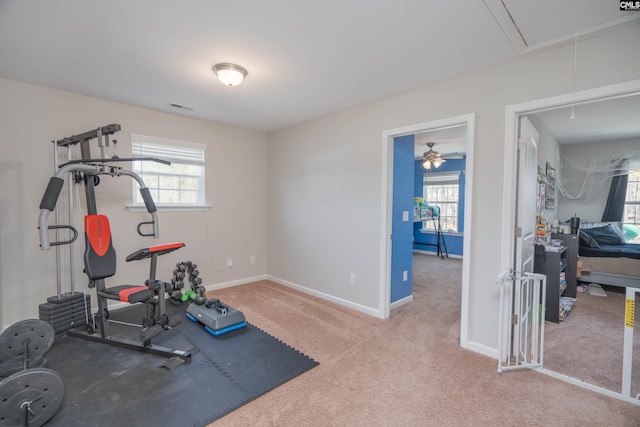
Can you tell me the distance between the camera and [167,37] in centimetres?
203

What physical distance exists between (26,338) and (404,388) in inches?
111

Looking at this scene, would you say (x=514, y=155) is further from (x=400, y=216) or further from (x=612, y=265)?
(x=612, y=265)

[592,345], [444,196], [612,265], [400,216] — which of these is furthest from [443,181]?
[592,345]

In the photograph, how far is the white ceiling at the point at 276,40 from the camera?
1.72 m

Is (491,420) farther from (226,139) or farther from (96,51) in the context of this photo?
(226,139)

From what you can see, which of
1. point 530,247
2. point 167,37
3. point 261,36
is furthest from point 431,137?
point 167,37

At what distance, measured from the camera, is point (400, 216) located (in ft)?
12.2

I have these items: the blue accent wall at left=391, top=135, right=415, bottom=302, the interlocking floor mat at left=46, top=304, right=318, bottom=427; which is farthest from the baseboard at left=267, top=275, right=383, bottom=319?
the interlocking floor mat at left=46, top=304, right=318, bottom=427

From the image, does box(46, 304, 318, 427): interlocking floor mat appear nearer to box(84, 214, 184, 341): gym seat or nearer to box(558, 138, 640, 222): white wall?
box(84, 214, 184, 341): gym seat

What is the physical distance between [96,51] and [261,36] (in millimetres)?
1371

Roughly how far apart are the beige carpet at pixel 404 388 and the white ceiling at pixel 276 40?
8.17 feet

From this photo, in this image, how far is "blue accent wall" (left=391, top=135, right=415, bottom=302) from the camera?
3598mm

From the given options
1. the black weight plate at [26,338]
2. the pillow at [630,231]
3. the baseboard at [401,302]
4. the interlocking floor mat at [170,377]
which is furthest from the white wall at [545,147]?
the black weight plate at [26,338]

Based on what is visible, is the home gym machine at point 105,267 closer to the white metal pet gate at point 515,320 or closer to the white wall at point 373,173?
the white wall at point 373,173
